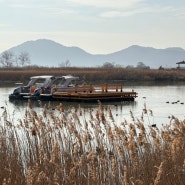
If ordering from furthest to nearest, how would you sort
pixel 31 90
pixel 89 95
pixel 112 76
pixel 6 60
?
pixel 6 60, pixel 112 76, pixel 31 90, pixel 89 95

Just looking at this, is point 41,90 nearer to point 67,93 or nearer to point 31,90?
point 31,90

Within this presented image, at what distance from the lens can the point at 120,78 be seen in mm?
70188

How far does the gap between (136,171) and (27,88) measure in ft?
116

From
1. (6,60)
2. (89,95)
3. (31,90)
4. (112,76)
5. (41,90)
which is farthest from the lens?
(6,60)

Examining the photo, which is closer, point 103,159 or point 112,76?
point 103,159

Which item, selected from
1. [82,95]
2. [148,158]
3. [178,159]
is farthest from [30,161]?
[82,95]

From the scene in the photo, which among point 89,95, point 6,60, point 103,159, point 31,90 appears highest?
point 6,60

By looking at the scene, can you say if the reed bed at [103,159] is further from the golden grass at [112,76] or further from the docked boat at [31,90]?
the golden grass at [112,76]

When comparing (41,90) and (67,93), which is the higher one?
(41,90)

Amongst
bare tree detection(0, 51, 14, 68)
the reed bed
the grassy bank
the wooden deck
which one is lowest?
the wooden deck

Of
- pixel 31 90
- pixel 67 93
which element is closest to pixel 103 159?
pixel 67 93

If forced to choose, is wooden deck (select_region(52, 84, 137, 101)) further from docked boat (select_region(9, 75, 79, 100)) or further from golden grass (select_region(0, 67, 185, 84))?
golden grass (select_region(0, 67, 185, 84))

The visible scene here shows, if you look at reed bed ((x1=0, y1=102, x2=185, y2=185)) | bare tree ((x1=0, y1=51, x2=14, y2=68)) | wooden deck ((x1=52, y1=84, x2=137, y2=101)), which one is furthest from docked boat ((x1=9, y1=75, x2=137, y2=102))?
bare tree ((x1=0, y1=51, x2=14, y2=68))

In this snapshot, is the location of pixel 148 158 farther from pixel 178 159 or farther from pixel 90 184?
pixel 90 184
